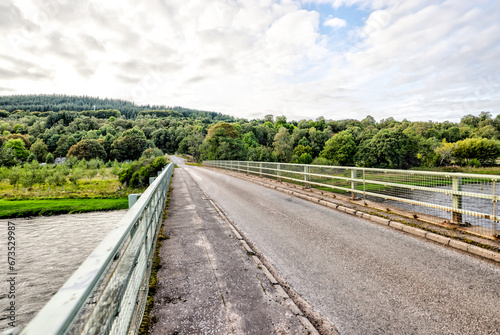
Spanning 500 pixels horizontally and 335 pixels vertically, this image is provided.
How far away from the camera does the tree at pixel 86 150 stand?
91000mm

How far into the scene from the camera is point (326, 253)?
14.9ft

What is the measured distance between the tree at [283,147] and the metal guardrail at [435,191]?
214 feet

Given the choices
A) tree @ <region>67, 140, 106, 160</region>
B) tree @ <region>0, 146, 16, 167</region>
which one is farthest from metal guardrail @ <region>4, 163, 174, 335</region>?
Result: tree @ <region>0, 146, 16, 167</region>

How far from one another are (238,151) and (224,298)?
5080cm

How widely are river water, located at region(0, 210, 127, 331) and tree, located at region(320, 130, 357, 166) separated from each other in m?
55.7

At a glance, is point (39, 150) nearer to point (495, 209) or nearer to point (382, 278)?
point (382, 278)

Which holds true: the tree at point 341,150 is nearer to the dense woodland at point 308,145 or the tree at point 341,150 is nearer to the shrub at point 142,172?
the dense woodland at point 308,145

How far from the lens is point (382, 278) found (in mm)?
3600

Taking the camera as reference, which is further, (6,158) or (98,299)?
(6,158)

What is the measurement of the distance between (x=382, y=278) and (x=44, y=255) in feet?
62.0

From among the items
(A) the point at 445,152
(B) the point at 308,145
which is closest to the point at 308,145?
(B) the point at 308,145

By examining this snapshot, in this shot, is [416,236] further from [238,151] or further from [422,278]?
[238,151]

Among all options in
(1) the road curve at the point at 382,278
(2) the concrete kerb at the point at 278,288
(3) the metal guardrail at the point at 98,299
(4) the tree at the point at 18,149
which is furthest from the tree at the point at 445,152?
(4) the tree at the point at 18,149

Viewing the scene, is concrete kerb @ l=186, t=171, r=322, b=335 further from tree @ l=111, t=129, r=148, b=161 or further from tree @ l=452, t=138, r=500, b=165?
tree @ l=111, t=129, r=148, b=161
